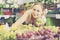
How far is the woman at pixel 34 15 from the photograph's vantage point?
1211 mm

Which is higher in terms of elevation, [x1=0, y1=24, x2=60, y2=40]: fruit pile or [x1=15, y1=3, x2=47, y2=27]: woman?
[x1=15, y1=3, x2=47, y2=27]: woman

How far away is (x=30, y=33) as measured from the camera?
1.20m

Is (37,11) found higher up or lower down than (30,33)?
higher up

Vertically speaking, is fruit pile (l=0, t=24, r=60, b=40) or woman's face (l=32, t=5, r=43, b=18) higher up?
woman's face (l=32, t=5, r=43, b=18)

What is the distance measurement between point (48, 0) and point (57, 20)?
178mm

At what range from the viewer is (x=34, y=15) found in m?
1.21

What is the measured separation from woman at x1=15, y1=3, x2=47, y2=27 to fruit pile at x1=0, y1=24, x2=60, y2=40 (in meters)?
0.04

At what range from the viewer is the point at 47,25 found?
3.98ft

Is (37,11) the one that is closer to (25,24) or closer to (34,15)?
(34,15)

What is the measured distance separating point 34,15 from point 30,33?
15cm

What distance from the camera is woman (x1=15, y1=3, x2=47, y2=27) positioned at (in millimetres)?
1211

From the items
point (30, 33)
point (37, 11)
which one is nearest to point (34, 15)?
point (37, 11)

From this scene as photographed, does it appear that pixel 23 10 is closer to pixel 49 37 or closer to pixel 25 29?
pixel 25 29

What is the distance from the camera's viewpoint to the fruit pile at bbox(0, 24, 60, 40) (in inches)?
46.9
